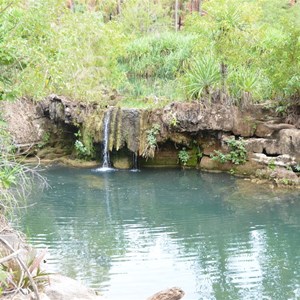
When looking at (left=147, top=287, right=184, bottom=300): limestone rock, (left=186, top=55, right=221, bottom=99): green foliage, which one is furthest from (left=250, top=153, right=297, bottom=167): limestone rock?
(left=147, top=287, right=184, bottom=300): limestone rock

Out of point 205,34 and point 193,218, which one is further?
point 205,34

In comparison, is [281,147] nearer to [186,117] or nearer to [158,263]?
[186,117]

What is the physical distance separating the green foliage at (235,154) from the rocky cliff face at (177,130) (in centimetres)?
13

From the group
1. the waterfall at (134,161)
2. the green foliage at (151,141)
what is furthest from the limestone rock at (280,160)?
the waterfall at (134,161)

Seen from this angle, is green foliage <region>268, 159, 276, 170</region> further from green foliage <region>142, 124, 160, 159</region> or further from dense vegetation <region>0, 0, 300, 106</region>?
green foliage <region>142, 124, 160, 159</region>

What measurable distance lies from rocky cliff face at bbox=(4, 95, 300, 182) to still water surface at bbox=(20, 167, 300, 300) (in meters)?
0.90

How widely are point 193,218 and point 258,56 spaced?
6.54 metres

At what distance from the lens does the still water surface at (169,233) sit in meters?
7.98

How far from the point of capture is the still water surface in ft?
26.2

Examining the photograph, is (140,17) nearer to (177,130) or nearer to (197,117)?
(177,130)

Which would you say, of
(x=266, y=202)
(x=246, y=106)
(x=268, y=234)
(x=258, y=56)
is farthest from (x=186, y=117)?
(x=268, y=234)

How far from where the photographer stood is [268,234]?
413 inches

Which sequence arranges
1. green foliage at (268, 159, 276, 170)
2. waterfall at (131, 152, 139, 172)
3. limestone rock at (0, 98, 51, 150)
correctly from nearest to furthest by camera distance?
green foliage at (268, 159, 276, 170) < waterfall at (131, 152, 139, 172) < limestone rock at (0, 98, 51, 150)

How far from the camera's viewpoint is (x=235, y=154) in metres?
15.5
